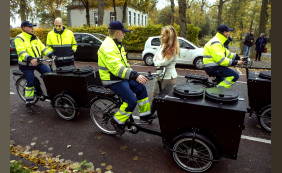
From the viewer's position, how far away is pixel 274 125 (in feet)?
3.98

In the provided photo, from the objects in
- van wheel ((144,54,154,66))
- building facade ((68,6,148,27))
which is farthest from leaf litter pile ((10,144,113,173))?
building facade ((68,6,148,27))

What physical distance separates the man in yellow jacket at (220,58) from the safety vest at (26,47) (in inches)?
154

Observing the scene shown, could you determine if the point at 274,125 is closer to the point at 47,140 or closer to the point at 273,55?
the point at 273,55

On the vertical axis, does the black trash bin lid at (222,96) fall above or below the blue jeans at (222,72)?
below

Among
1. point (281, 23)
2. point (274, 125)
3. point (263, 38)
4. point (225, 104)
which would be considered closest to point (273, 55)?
point (281, 23)

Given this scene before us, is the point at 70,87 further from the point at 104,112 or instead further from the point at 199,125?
the point at 199,125

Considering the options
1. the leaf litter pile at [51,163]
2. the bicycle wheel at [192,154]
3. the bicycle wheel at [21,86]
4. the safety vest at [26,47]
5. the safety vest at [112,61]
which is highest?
the safety vest at [26,47]

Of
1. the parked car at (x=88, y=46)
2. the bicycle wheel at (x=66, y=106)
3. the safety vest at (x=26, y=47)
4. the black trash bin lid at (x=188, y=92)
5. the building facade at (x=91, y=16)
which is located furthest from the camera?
the building facade at (x=91, y=16)

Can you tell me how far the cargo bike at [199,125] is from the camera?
8.93 ft

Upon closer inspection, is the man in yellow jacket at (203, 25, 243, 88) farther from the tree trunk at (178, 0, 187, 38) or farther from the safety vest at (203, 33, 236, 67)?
the tree trunk at (178, 0, 187, 38)

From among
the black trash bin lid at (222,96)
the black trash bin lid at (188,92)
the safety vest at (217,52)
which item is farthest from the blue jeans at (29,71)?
the black trash bin lid at (222,96)

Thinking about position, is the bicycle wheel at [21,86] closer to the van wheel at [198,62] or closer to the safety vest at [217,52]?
the safety vest at [217,52]

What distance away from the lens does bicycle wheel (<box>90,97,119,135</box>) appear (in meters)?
4.04

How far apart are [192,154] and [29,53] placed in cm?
420
